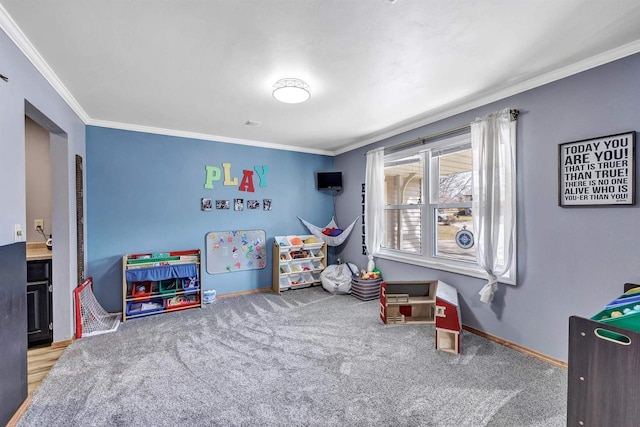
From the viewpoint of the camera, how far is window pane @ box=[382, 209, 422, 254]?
3648mm

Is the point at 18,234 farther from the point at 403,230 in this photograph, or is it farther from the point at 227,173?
the point at 403,230

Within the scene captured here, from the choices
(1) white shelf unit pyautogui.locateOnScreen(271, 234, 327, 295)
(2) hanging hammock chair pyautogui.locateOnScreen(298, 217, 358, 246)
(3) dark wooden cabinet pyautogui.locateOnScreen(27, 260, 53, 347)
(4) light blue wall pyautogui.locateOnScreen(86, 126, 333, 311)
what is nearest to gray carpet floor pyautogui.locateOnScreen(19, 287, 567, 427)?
(3) dark wooden cabinet pyautogui.locateOnScreen(27, 260, 53, 347)

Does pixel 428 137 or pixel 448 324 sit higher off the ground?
pixel 428 137

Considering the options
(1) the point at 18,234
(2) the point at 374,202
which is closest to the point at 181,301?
(1) the point at 18,234

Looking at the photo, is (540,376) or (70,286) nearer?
(540,376)

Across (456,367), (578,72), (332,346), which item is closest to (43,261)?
(332,346)

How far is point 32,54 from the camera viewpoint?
190 cm

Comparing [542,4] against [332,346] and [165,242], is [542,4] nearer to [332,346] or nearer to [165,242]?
[332,346]

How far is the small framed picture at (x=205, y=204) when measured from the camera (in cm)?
395

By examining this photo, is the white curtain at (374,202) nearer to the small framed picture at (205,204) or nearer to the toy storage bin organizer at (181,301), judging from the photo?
the small framed picture at (205,204)

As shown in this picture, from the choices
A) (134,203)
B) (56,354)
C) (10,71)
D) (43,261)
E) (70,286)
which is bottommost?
(56,354)

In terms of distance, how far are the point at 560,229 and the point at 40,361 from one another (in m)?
4.53

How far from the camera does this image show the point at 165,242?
146 inches

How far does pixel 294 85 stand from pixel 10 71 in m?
1.82
